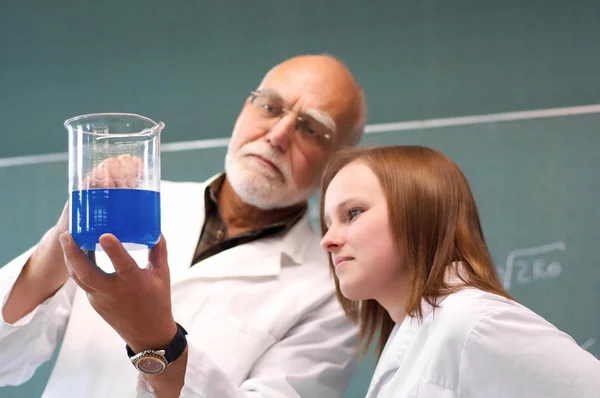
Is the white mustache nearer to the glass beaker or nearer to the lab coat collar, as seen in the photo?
the lab coat collar

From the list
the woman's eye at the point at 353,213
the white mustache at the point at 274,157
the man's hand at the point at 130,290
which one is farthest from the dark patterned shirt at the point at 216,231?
the man's hand at the point at 130,290

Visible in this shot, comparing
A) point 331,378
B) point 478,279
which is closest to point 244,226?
point 331,378

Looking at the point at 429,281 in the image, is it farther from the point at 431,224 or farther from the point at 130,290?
the point at 130,290

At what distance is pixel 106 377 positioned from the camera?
152 cm

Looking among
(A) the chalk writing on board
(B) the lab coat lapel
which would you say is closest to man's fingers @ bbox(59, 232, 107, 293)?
(B) the lab coat lapel

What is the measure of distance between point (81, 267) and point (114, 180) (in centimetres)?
13

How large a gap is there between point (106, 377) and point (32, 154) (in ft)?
4.53

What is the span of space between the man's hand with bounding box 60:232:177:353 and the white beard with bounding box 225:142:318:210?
697 mm

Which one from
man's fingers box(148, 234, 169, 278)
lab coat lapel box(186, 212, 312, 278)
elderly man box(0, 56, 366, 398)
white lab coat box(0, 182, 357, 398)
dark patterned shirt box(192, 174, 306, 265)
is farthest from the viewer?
dark patterned shirt box(192, 174, 306, 265)

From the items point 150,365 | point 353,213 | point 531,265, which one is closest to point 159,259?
point 150,365

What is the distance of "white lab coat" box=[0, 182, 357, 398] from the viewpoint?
1516 mm

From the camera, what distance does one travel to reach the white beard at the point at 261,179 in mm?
1769

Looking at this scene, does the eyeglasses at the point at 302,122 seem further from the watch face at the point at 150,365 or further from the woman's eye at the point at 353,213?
the watch face at the point at 150,365

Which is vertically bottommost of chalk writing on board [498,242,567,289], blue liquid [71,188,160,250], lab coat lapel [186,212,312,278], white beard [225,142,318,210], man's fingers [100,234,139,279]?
chalk writing on board [498,242,567,289]
